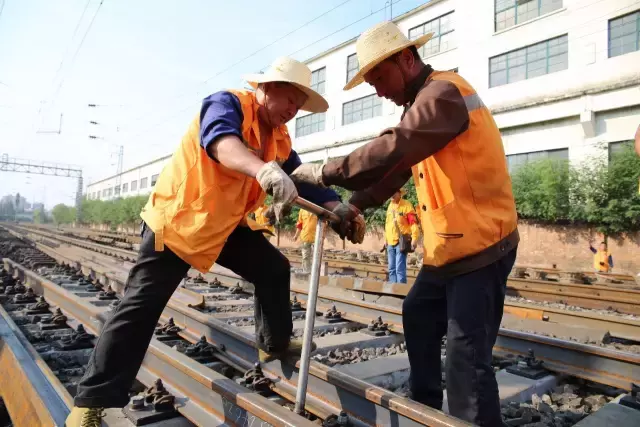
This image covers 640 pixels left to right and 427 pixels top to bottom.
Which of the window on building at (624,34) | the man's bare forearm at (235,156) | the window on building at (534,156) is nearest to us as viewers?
the man's bare forearm at (235,156)

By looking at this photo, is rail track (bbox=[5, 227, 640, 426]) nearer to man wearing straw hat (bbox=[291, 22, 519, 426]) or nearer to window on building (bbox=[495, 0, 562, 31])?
man wearing straw hat (bbox=[291, 22, 519, 426])

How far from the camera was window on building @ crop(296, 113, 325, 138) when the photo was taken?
3384 cm

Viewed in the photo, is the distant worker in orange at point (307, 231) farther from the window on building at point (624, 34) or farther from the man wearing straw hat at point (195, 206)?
the window on building at point (624, 34)

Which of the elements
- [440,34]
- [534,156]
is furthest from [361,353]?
[440,34]

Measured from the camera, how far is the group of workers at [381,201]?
2.13 m

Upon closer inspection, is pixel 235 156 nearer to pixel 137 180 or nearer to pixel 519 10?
pixel 519 10

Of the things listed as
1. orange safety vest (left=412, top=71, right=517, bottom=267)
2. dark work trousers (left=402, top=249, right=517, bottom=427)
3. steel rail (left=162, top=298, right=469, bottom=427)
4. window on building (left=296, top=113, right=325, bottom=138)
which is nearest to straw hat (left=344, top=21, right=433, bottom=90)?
orange safety vest (left=412, top=71, right=517, bottom=267)

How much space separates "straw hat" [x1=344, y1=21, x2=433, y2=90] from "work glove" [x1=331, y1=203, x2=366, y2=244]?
2.79 ft

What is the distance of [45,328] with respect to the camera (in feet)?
15.9

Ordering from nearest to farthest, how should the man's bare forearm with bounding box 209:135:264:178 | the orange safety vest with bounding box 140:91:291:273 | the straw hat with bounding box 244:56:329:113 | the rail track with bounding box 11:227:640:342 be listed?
the man's bare forearm with bounding box 209:135:264:178 < the orange safety vest with bounding box 140:91:291:273 < the straw hat with bounding box 244:56:329:113 < the rail track with bounding box 11:227:640:342

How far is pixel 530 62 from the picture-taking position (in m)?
22.4

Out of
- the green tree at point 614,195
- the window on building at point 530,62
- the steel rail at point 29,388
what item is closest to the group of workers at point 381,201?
the steel rail at point 29,388

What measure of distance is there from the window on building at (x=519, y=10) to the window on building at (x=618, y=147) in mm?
7143

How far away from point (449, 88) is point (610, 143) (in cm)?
2052
